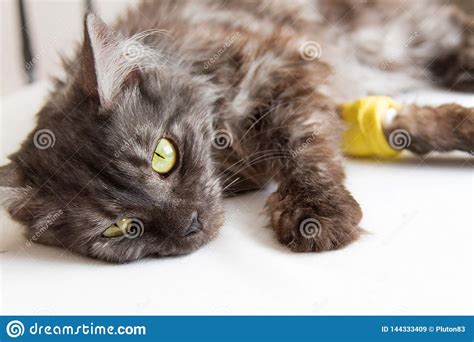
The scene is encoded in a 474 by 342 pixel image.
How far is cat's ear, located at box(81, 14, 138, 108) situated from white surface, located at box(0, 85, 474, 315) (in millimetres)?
442

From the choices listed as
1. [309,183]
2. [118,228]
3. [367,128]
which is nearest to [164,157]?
[118,228]

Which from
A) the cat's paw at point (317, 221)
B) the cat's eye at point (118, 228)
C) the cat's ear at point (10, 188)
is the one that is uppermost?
the cat's paw at point (317, 221)

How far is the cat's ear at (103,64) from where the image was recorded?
1.34m

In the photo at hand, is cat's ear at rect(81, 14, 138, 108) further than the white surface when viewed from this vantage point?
Yes

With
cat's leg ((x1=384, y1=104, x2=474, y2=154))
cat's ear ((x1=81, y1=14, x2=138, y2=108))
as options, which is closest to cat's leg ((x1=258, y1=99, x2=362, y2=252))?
cat's leg ((x1=384, y1=104, x2=474, y2=154))

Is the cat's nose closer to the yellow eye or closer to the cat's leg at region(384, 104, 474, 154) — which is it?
the yellow eye

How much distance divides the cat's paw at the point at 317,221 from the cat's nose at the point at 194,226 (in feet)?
0.66

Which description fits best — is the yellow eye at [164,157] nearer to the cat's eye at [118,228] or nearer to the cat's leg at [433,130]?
the cat's eye at [118,228]

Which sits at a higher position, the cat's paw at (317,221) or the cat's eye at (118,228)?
the cat's paw at (317,221)

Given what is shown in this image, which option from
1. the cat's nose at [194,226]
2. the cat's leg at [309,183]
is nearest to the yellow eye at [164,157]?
the cat's nose at [194,226]

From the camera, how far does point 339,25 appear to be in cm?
240

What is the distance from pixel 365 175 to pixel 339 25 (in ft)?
3.23

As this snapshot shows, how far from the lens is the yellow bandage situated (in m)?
1.71

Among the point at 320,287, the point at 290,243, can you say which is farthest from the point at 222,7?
the point at 320,287
